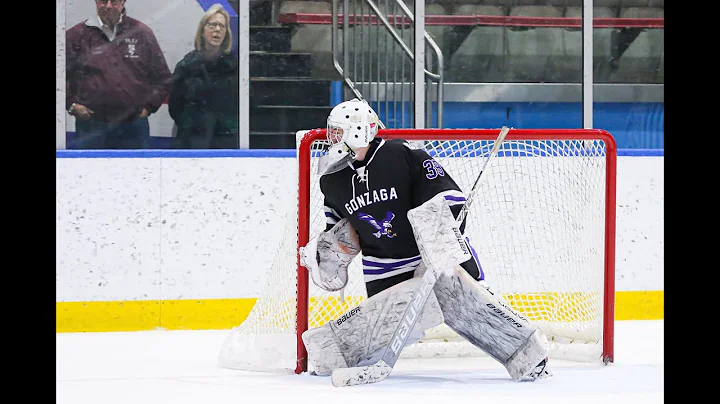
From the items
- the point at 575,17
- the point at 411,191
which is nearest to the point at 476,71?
the point at 575,17

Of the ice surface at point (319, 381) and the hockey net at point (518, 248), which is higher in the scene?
the hockey net at point (518, 248)

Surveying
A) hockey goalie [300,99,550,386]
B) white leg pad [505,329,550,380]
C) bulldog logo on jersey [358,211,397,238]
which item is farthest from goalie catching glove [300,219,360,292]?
white leg pad [505,329,550,380]

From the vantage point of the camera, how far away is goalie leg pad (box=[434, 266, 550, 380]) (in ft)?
10.3

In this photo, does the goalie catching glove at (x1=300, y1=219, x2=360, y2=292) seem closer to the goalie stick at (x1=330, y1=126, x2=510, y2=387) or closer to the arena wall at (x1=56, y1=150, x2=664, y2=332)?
the goalie stick at (x1=330, y1=126, x2=510, y2=387)

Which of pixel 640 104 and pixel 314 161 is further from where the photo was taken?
pixel 640 104

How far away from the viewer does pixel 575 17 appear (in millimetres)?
4988

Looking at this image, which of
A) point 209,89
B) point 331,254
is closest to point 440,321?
point 331,254

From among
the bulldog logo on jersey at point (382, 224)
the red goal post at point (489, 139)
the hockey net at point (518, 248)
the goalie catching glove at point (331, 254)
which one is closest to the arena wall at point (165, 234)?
the hockey net at point (518, 248)

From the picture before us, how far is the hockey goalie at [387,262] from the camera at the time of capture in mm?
3131

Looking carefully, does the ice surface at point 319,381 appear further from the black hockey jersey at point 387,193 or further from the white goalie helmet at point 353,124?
the white goalie helmet at point 353,124

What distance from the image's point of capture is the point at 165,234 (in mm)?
4359
